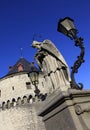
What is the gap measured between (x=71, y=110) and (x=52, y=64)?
1.46 metres

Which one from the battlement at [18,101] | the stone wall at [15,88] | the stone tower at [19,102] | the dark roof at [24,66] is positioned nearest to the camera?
the stone tower at [19,102]

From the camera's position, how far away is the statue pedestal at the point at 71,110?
11.5 feet

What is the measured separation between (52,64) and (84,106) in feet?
4.80

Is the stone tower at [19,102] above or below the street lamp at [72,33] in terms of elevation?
above

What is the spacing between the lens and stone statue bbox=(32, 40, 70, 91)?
15.1ft

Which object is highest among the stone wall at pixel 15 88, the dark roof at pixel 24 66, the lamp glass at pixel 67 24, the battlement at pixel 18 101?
the dark roof at pixel 24 66

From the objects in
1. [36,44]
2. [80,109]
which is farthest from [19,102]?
[80,109]

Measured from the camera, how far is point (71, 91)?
3.72 meters

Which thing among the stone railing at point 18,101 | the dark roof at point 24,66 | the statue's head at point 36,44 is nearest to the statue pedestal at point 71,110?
the statue's head at point 36,44

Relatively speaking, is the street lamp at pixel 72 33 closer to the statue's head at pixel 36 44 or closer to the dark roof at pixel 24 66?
the statue's head at pixel 36 44

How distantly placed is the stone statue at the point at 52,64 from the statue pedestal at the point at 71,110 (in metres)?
0.54

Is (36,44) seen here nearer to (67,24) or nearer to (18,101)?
(67,24)

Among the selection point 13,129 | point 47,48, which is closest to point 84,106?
point 47,48

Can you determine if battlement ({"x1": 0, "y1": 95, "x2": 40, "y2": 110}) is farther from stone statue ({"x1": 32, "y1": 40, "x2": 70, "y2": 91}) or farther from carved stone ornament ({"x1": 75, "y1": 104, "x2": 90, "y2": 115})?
carved stone ornament ({"x1": 75, "y1": 104, "x2": 90, "y2": 115})
